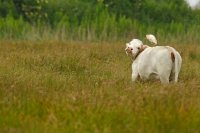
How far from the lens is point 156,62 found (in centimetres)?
939

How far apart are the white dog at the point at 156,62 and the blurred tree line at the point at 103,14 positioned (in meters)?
12.3

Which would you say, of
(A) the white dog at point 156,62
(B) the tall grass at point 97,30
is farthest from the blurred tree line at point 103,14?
(A) the white dog at point 156,62

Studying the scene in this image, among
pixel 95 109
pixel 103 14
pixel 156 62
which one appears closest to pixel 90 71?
pixel 156 62

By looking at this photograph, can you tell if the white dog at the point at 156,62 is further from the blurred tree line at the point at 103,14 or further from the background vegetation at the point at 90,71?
the blurred tree line at the point at 103,14

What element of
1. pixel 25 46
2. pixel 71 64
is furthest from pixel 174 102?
pixel 25 46

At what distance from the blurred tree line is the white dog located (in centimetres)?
1235

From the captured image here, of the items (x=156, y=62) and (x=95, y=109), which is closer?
(x=95, y=109)

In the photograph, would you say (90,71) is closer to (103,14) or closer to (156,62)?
(156,62)

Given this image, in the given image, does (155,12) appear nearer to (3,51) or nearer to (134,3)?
(134,3)

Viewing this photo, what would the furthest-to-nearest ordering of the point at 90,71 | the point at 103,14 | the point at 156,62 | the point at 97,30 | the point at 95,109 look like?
the point at 103,14 < the point at 97,30 < the point at 90,71 < the point at 156,62 < the point at 95,109

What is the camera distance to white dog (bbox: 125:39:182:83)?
927 cm

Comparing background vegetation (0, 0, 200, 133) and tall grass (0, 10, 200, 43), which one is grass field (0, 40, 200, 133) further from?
tall grass (0, 10, 200, 43)

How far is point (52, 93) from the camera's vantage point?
23.9ft

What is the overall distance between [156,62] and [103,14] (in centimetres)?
1553
